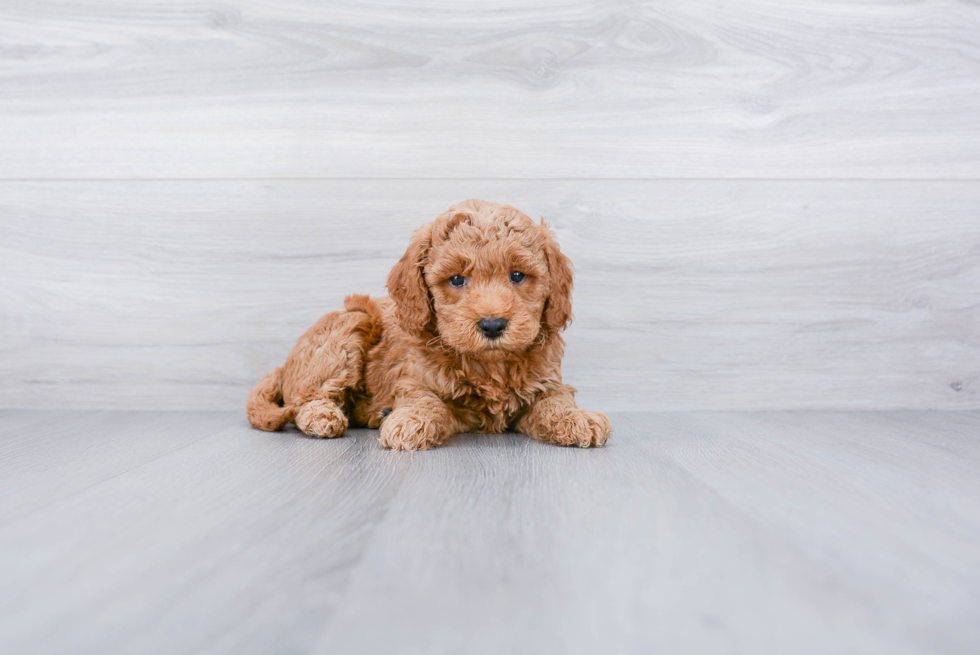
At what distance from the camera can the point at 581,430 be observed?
143cm

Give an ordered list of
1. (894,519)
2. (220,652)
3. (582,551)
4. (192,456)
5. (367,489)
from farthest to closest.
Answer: (192,456), (367,489), (894,519), (582,551), (220,652)

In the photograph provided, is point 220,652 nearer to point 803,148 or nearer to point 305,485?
point 305,485

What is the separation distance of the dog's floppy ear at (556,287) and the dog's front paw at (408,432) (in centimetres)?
40

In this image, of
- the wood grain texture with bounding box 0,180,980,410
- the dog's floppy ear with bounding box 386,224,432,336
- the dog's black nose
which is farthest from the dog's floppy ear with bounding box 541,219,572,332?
the wood grain texture with bounding box 0,180,980,410

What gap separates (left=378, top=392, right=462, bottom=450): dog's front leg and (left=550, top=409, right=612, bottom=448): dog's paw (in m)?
0.27

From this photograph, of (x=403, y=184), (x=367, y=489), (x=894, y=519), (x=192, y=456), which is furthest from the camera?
(x=403, y=184)

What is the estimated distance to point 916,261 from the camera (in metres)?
2.12

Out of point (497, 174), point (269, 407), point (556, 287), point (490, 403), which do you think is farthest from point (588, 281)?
point (269, 407)

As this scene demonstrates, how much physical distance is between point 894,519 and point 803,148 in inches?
61.1

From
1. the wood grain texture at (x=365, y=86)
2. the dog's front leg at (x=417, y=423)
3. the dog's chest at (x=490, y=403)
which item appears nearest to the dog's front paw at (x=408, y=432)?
the dog's front leg at (x=417, y=423)

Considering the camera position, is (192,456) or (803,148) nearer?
(192,456)

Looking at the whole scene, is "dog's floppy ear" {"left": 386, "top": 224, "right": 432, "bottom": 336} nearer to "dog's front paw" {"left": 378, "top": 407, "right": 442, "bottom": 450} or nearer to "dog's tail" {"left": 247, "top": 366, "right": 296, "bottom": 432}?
"dog's front paw" {"left": 378, "top": 407, "right": 442, "bottom": 450}

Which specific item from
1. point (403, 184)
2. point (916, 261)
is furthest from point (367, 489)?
point (916, 261)

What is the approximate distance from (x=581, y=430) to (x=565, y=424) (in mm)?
41
